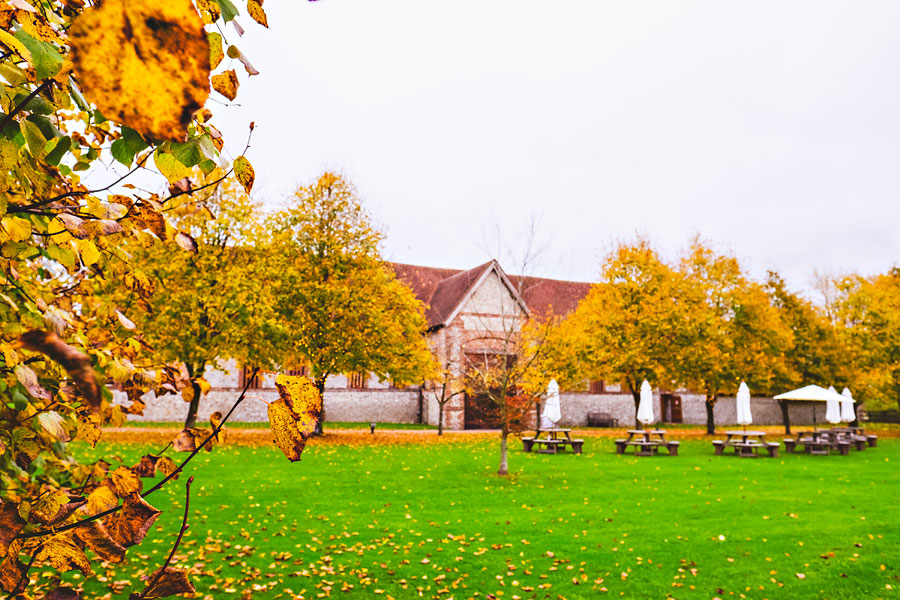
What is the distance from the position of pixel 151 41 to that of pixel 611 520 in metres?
10.5

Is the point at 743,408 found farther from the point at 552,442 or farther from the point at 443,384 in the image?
the point at 443,384

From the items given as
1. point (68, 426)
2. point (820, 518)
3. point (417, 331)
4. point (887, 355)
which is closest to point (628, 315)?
point (417, 331)

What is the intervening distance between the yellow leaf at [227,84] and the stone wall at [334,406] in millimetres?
28253

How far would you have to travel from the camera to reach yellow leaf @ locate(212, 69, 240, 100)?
142 centimetres

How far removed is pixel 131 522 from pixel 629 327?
27147 mm

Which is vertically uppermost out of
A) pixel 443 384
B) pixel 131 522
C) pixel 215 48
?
pixel 215 48

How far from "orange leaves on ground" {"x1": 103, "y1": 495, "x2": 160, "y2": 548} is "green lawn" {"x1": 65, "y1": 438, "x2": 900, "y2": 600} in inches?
213

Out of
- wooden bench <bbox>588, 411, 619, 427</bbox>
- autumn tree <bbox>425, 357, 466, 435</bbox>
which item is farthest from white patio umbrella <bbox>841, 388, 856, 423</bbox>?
autumn tree <bbox>425, 357, 466, 435</bbox>

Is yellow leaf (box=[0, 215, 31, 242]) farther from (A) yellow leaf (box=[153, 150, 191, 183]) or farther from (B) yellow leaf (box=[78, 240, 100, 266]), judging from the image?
(A) yellow leaf (box=[153, 150, 191, 183])

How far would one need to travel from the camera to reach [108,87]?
725 millimetres

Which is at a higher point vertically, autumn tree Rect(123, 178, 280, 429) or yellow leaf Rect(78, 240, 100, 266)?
autumn tree Rect(123, 178, 280, 429)

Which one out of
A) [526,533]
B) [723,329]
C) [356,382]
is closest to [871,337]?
[723,329]

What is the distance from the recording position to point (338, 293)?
21781 millimetres

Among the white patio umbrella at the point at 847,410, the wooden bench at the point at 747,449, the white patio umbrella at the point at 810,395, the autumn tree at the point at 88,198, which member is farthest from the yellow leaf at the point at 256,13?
the white patio umbrella at the point at 847,410
